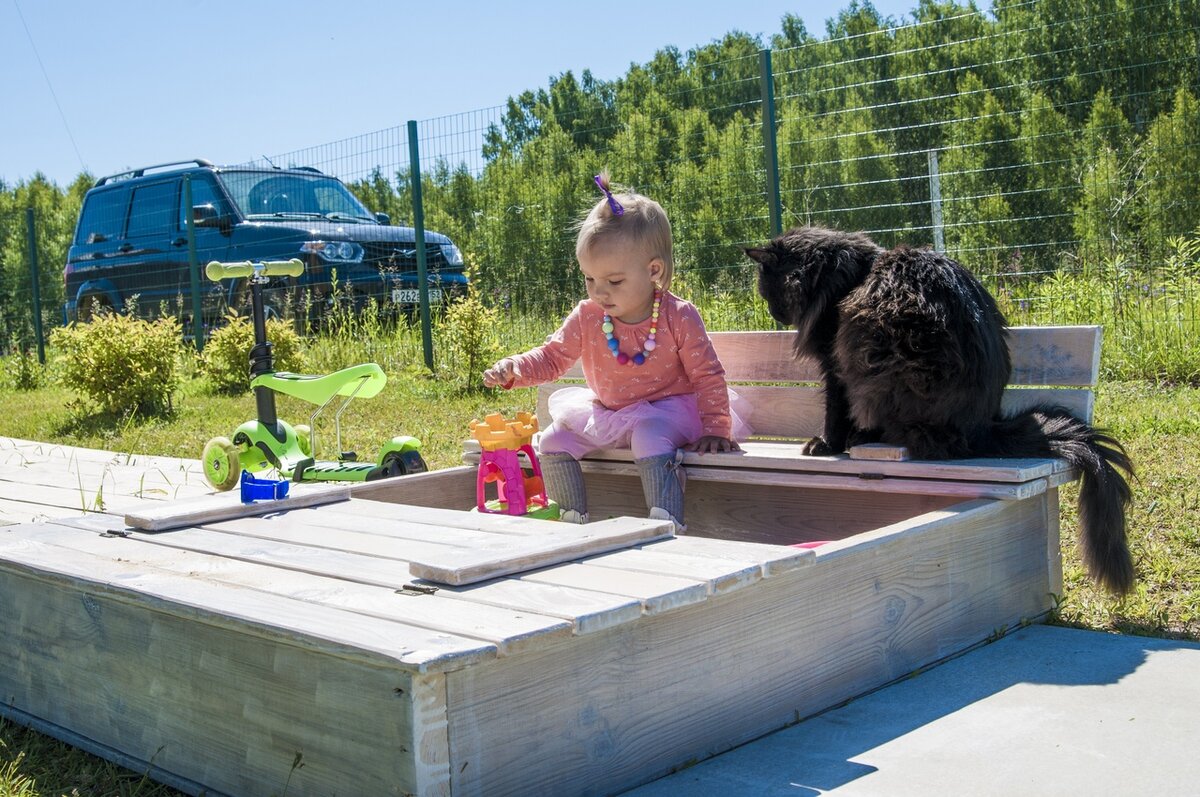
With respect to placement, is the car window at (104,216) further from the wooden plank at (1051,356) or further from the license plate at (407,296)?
the wooden plank at (1051,356)

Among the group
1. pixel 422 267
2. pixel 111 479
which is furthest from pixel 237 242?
pixel 111 479

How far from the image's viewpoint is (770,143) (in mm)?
5801

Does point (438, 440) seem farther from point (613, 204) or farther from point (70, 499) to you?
point (613, 204)

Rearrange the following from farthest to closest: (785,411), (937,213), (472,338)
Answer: (472,338)
(937,213)
(785,411)

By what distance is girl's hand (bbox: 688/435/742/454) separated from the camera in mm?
3078

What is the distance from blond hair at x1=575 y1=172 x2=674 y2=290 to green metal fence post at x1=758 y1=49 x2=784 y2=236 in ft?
8.91

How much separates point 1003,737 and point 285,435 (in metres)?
2.99

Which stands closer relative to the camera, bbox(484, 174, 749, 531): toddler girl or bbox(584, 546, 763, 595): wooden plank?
bbox(584, 546, 763, 595): wooden plank

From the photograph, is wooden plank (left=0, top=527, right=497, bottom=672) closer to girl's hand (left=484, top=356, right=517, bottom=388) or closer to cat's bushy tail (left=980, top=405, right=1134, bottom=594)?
girl's hand (left=484, top=356, right=517, bottom=388)

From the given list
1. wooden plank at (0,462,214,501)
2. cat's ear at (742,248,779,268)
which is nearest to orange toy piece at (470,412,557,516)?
cat's ear at (742,248,779,268)

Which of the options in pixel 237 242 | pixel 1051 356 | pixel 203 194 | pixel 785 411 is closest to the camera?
pixel 1051 356

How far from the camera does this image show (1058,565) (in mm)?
2684

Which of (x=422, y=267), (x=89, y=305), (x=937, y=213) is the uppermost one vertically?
(x=937, y=213)

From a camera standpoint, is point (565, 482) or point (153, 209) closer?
point (565, 482)
